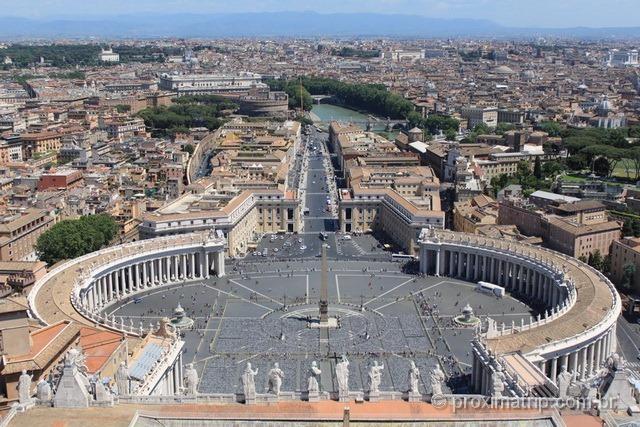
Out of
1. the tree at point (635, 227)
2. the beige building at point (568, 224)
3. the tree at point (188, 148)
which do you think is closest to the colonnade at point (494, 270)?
the beige building at point (568, 224)

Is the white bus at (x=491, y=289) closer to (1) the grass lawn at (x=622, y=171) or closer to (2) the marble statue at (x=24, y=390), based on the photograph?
(2) the marble statue at (x=24, y=390)

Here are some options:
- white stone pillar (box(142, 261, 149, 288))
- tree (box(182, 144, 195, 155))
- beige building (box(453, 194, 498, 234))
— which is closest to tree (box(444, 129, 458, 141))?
tree (box(182, 144, 195, 155))

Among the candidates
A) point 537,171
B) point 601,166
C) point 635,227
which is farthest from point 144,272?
point 601,166

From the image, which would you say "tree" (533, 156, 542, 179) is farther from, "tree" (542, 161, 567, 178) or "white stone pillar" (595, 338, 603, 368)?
"white stone pillar" (595, 338, 603, 368)

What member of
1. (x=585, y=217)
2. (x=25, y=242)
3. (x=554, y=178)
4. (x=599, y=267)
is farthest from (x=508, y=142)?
(x=25, y=242)

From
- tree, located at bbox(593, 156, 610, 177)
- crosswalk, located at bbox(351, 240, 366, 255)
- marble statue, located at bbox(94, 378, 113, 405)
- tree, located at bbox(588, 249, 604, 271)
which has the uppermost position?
marble statue, located at bbox(94, 378, 113, 405)

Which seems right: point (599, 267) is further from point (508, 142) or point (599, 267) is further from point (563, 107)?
point (563, 107)
